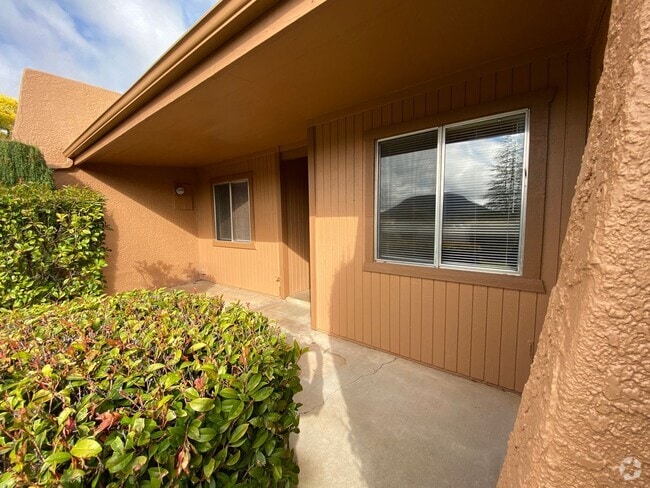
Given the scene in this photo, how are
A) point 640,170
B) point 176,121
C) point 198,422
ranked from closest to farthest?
1. point 640,170
2. point 198,422
3. point 176,121

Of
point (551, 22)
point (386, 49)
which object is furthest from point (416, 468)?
point (551, 22)

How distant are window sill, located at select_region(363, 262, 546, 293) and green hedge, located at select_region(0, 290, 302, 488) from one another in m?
1.79

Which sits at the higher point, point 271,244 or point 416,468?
point 271,244

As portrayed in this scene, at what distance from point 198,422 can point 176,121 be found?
10.9 feet

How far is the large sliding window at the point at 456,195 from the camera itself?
2352 mm

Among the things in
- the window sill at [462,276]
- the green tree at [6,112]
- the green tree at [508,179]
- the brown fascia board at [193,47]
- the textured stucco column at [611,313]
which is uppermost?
the green tree at [6,112]

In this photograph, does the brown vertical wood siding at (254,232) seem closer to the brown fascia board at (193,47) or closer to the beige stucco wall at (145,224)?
the beige stucco wall at (145,224)

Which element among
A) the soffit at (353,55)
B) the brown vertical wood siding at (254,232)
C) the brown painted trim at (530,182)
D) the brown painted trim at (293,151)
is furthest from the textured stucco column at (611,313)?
the brown vertical wood siding at (254,232)

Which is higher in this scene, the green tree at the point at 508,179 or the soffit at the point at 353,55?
the soffit at the point at 353,55

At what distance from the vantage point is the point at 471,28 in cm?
187

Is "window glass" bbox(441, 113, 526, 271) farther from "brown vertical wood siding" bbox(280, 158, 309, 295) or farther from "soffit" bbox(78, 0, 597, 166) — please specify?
"brown vertical wood siding" bbox(280, 158, 309, 295)

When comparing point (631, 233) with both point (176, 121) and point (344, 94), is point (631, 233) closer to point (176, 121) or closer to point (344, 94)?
point (344, 94)

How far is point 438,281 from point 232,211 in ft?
14.7

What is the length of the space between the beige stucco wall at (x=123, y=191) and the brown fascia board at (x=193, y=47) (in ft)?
Result: 8.41
